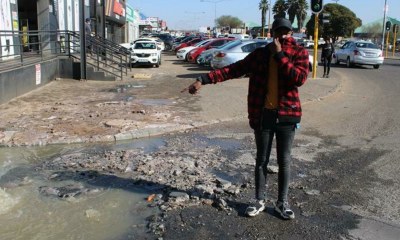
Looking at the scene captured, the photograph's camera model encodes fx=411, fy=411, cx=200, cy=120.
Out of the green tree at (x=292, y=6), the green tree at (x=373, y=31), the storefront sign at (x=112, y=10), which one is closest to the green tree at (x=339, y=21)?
the green tree at (x=292, y=6)

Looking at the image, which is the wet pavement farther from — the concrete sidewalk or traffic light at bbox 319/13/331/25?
traffic light at bbox 319/13/331/25

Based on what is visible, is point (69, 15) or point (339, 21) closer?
point (69, 15)

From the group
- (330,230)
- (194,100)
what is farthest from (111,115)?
(330,230)

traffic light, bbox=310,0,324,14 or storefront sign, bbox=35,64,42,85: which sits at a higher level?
traffic light, bbox=310,0,324,14

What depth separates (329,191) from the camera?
16.3 ft

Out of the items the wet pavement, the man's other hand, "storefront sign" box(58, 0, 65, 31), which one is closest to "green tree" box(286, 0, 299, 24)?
"storefront sign" box(58, 0, 65, 31)

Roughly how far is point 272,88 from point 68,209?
2497 millimetres

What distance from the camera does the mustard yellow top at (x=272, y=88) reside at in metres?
3.90

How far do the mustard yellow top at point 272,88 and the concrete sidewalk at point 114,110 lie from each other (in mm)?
4128

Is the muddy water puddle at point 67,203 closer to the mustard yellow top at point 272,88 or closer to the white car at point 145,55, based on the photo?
the mustard yellow top at point 272,88

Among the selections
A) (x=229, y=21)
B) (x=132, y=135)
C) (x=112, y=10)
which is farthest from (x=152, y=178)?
(x=229, y=21)

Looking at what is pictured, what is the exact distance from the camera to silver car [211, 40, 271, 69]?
59.3 feet

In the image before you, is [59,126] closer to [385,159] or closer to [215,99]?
[215,99]

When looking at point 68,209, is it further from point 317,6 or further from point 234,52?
point 234,52
